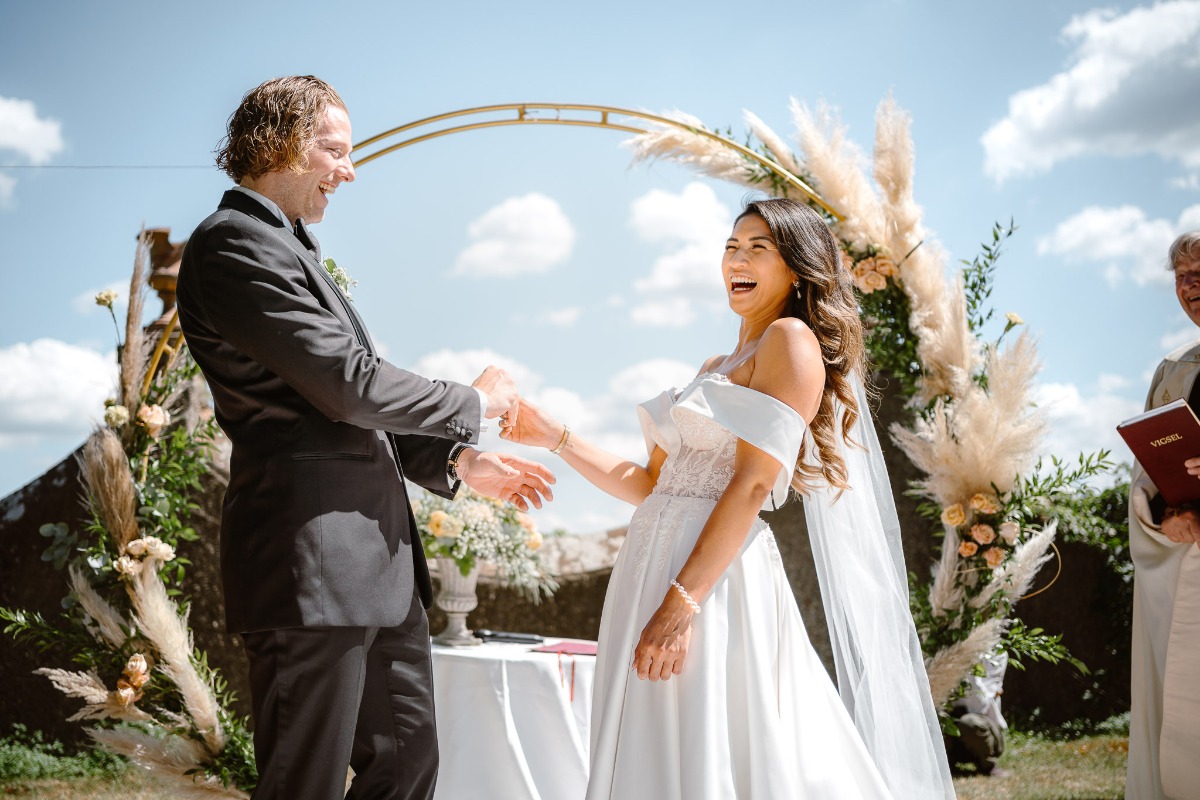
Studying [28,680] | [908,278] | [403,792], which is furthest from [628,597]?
[28,680]

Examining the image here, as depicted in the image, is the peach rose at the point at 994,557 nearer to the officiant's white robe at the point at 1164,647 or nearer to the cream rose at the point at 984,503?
the cream rose at the point at 984,503

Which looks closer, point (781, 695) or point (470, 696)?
point (781, 695)

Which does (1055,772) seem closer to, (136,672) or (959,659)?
(959,659)

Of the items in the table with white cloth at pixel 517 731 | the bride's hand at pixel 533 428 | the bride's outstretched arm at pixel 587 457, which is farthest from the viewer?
the table with white cloth at pixel 517 731

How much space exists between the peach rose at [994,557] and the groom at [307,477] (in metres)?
2.63

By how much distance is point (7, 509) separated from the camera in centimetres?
509

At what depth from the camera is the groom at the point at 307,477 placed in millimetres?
2035

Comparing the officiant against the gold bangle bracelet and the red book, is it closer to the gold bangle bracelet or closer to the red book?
the red book

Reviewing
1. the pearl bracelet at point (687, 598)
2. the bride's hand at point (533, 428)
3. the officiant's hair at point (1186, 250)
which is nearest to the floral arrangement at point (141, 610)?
the bride's hand at point (533, 428)

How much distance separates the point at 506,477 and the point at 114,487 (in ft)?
6.82

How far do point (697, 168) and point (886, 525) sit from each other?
2159 mm

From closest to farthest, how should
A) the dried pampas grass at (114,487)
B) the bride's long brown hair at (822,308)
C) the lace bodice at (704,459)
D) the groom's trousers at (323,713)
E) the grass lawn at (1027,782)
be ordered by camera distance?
the groom's trousers at (323,713) → the lace bodice at (704,459) → the bride's long brown hair at (822,308) → the dried pampas grass at (114,487) → the grass lawn at (1027,782)

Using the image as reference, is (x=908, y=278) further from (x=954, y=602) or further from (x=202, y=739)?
(x=202, y=739)

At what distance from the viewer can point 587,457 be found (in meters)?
2.90
